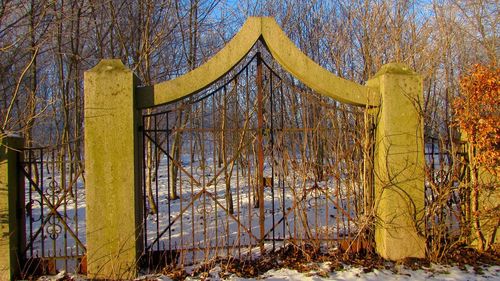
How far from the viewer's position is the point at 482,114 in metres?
5.33

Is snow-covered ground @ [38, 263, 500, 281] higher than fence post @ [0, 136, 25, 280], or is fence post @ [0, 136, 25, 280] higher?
fence post @ [0, 136, 25, 280]

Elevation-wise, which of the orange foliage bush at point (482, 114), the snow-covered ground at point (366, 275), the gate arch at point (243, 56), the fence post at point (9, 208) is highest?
the gate arch at point (243, 56)

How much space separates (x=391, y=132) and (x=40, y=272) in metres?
5.13

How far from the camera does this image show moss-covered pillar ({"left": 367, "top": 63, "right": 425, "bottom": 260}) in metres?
5.09

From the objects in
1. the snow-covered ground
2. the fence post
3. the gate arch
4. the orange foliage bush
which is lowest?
the snow-covered ground

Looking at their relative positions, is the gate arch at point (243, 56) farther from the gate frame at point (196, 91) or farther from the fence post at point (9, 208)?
the fence post at point (9, 208)

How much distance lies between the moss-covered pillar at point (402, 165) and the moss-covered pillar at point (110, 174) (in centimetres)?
341

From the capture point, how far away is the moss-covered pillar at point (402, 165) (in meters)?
5.09

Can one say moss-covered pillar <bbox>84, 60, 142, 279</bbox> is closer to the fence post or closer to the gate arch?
the gate arch

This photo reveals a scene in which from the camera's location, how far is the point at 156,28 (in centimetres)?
1224

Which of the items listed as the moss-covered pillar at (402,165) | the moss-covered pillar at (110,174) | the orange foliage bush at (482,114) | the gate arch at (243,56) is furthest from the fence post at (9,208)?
the orange foliage bush at (482,114)

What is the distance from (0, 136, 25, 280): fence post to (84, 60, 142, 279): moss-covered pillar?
3.19ft

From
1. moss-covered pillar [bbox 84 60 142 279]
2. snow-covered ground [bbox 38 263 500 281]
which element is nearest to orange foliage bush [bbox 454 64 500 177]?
snow-covered ground [bbox 38 263 500 281]

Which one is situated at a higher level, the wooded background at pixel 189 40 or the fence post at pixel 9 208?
the wooded background at pixel 189 40
